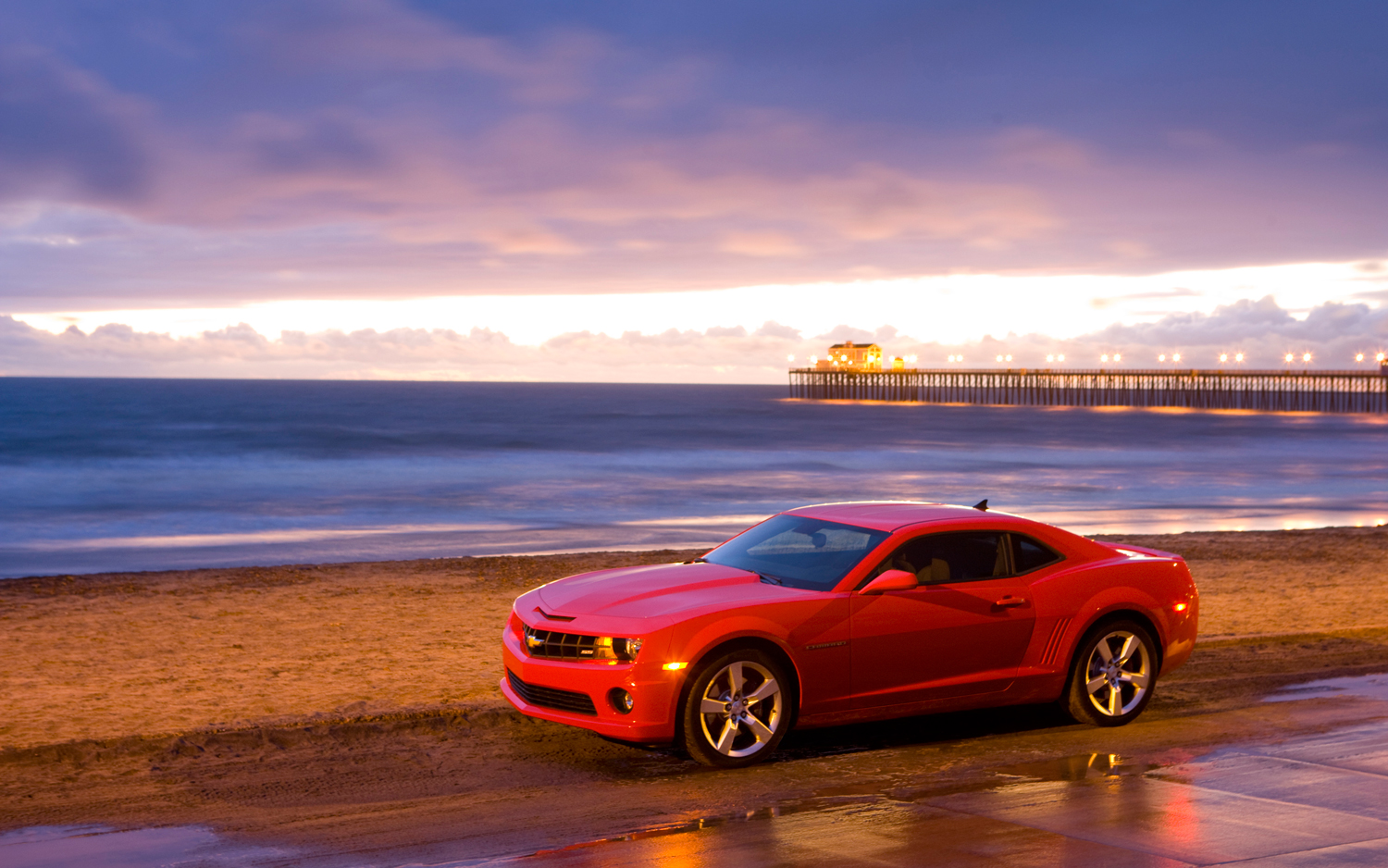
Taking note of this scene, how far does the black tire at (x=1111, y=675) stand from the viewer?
8109 mm

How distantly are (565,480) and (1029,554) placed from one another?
1464 inches

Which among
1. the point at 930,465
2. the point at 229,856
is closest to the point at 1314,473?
the point at 930,465

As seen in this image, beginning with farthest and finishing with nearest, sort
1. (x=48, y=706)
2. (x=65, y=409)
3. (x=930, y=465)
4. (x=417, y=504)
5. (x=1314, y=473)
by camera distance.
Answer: (x=65, y=409) < (x=930, y=465) < (x=1314, y=473) < (x=417, y=504) < (x=48, y=706)

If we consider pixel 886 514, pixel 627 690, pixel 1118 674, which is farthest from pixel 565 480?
pixel 627 690

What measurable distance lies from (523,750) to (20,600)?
29.6ft

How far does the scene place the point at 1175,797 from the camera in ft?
21.3

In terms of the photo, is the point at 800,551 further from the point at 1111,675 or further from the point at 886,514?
the point at 1111,675

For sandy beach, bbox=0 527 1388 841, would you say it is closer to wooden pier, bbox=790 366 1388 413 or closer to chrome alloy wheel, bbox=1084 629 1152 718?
chrome alloy wheel, bbox=1084 629 1152 718

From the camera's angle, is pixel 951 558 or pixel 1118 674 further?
pixel 1118 674

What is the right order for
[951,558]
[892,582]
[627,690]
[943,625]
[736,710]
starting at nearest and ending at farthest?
[627,690], [736,710], [892,582], [943,625], [951,558]

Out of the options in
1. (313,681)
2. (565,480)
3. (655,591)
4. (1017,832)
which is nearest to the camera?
(1017,832)

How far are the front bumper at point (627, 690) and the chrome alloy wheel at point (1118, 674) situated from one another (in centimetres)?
305

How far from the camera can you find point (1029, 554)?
8.14 m

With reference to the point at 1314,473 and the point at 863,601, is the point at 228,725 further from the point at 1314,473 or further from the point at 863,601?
the point at 1314,473
